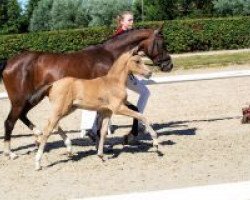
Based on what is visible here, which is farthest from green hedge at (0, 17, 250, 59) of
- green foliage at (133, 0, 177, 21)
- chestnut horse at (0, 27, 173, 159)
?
green foliage at (133, 0, 177, 21)

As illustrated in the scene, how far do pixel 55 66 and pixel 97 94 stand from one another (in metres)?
1.27

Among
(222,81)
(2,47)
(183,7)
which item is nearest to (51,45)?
(2,47)

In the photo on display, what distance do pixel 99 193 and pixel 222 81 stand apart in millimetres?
10618

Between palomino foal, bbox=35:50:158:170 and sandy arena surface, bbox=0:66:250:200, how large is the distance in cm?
39

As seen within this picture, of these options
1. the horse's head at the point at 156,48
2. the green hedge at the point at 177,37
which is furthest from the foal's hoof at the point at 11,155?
the green hedge at the point at 177,37

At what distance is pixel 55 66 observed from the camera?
861 centimetres

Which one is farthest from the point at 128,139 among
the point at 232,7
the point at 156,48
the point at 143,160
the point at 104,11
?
the point at 104,11

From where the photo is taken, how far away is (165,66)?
29.7ft

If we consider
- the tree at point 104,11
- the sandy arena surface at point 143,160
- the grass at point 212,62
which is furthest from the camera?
the tree at point 104,11

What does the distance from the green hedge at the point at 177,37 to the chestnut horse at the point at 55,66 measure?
1876cm

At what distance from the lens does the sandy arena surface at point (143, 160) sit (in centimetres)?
659

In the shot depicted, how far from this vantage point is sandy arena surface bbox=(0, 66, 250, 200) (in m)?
6.59

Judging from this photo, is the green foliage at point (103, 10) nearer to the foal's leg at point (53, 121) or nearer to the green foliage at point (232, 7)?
the green foliage at point (232, 7)

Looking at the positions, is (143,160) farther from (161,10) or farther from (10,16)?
(10,16)
